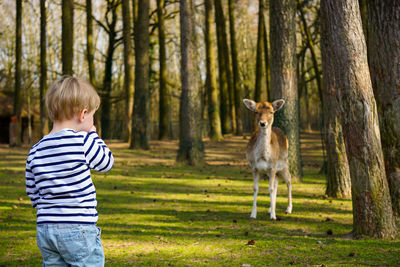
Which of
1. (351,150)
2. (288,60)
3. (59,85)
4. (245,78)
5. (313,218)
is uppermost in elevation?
(245,78)

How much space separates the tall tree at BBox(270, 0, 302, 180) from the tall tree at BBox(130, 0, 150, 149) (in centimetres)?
998

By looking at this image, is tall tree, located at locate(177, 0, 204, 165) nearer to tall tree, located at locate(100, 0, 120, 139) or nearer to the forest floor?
the forest floor

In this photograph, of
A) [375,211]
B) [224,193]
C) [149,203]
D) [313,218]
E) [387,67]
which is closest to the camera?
[375,211]

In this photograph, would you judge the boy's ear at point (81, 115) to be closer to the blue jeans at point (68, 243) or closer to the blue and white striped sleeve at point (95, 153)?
the blue and white striped sleeve at point (95, 153)

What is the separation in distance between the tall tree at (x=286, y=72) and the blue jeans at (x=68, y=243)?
10.5 metres

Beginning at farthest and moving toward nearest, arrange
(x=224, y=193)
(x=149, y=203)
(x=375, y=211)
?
(x=224, y=193), (x=149, y=203), (x=375, y=211)

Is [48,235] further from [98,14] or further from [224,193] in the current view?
[98,14]

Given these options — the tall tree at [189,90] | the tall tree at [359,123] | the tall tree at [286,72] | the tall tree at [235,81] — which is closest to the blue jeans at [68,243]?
the tall tree at [359,123]

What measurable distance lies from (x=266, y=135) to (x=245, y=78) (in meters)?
44.8

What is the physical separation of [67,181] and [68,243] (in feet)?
1.40

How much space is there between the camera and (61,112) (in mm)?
3525

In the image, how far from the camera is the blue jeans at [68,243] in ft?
11.0

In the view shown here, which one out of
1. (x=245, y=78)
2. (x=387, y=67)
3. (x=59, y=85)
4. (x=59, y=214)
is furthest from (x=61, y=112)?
(x=245, y=78)

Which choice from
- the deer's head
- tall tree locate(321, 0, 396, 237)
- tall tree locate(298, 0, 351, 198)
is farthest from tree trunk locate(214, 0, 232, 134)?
tall tree locate(321, 0, 396, 237)
